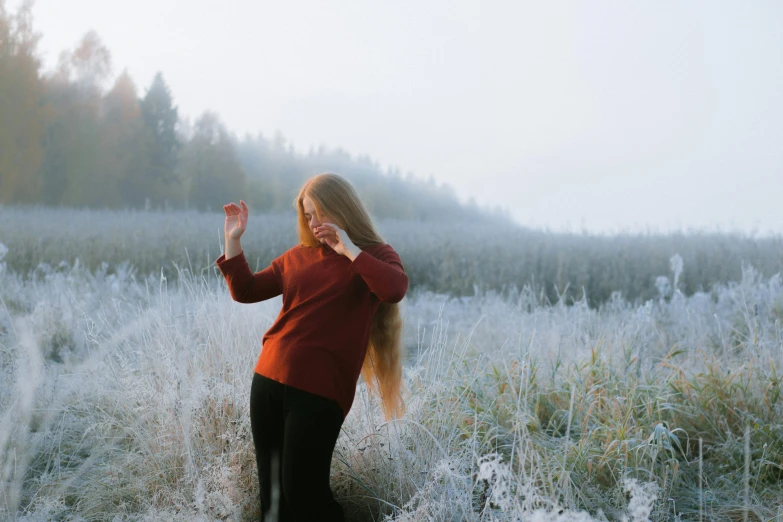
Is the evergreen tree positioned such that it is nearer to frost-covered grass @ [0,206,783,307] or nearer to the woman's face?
frost-covered grass @ [0,206,783,307]

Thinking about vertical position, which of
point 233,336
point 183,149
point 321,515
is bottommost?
point 321,515

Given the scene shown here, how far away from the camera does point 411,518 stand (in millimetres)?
2186

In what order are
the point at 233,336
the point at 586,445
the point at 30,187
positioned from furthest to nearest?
the point at 30,187 < the point at 233,336 < the point at 586,445

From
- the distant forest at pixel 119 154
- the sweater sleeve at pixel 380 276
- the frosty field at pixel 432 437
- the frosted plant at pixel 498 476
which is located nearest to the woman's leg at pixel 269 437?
the frosty field at pixel 432 437

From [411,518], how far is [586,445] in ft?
3.23

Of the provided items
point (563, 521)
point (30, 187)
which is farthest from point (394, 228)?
point (563, 521)

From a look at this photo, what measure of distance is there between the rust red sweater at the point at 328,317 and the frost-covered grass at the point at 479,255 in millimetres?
4818

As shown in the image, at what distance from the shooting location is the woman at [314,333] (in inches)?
82.2

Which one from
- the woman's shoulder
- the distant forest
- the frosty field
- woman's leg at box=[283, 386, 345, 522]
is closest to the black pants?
woman's leg at box=[283, 386, 345, 522]

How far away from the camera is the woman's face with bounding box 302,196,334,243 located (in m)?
2.25

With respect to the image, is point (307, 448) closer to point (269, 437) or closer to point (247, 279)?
point (269, 437)

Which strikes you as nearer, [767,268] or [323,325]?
[323,325]

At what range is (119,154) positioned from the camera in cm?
1670

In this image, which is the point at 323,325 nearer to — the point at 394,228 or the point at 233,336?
the point at 233,336
